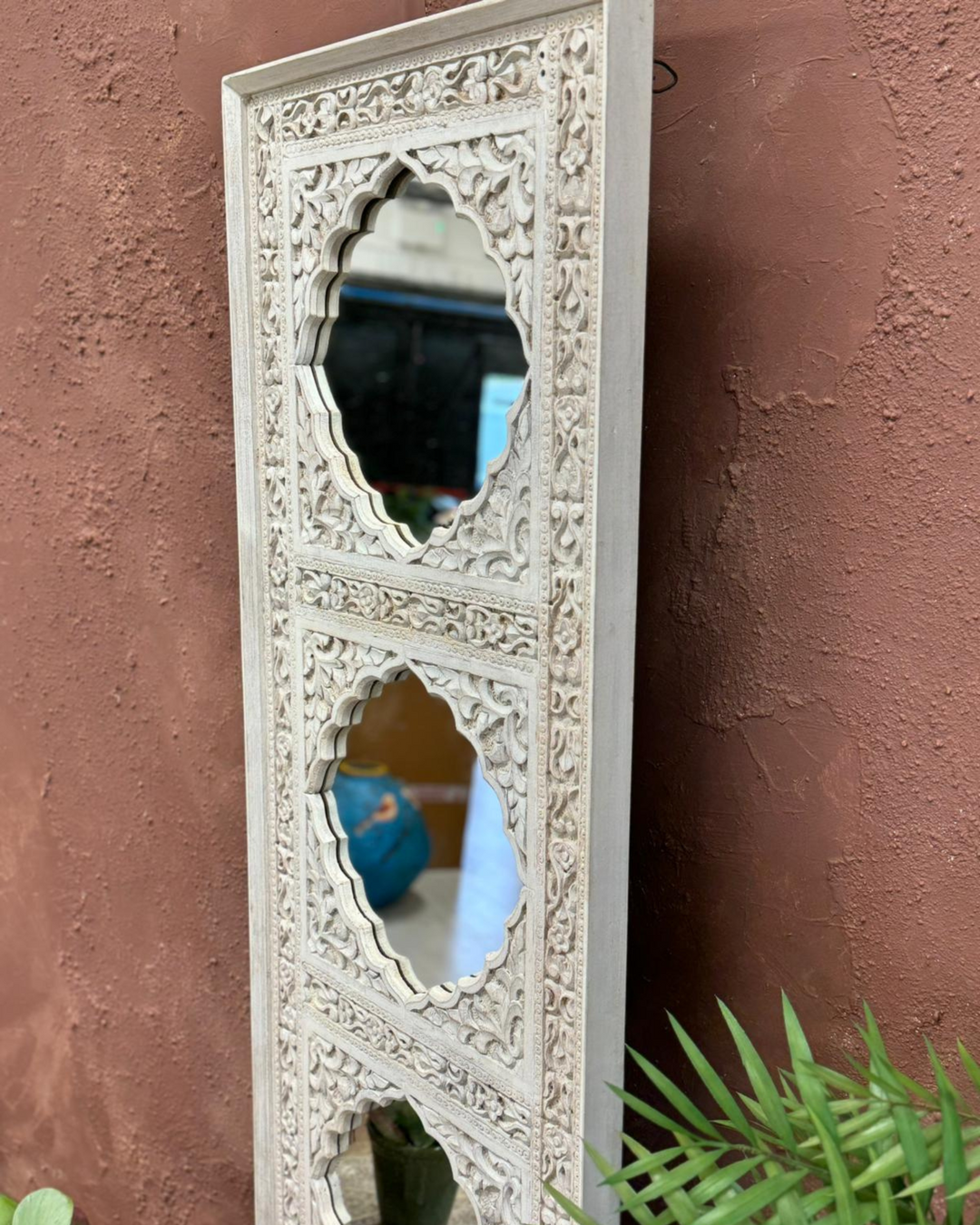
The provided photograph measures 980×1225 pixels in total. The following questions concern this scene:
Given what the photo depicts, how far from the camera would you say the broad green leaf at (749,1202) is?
76 centimetres

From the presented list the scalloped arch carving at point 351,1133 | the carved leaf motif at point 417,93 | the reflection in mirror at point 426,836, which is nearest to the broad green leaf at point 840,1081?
the scalloped arch carving at point 351,1133

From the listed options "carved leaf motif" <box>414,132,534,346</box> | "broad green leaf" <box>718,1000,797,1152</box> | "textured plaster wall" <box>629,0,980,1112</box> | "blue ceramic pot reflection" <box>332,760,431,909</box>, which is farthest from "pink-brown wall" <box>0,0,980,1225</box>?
"blue ceramic pot reflection" <box>332,760,431,909</box>

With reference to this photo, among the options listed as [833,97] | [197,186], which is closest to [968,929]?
[833,97]

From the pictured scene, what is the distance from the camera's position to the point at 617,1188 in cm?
91

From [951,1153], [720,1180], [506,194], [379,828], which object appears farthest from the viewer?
[379,828]

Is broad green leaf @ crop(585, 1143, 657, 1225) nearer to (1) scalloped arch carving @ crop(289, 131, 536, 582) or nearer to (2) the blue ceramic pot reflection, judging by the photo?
(1) scalloped arch carving @ crop(289, 131, 536, 582)

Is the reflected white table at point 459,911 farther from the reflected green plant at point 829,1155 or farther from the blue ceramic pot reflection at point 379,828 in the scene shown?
the reflected green plant at point 829,1155

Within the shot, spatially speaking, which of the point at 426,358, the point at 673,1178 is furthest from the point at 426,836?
the point at 426,358

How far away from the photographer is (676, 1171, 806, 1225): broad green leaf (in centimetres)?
76

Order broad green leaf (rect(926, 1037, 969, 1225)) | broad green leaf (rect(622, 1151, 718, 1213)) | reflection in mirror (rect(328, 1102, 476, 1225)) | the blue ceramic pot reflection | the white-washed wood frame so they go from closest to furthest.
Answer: broad green leaf (rect(926, 1037, 969, 1225))
broad green leaf (rect(622, 1151, 718, 1213))
the white-washed wood frame
reflection in mirror (rect(328, 1102, 476, 1225))
the blue ceramic pot reflection

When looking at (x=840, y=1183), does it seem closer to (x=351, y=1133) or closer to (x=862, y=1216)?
(x=862, y=1216)

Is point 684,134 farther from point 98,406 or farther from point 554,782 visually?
point 98,406

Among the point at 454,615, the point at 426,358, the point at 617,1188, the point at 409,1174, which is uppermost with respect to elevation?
the point at 426,358

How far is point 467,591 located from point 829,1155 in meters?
0.54
